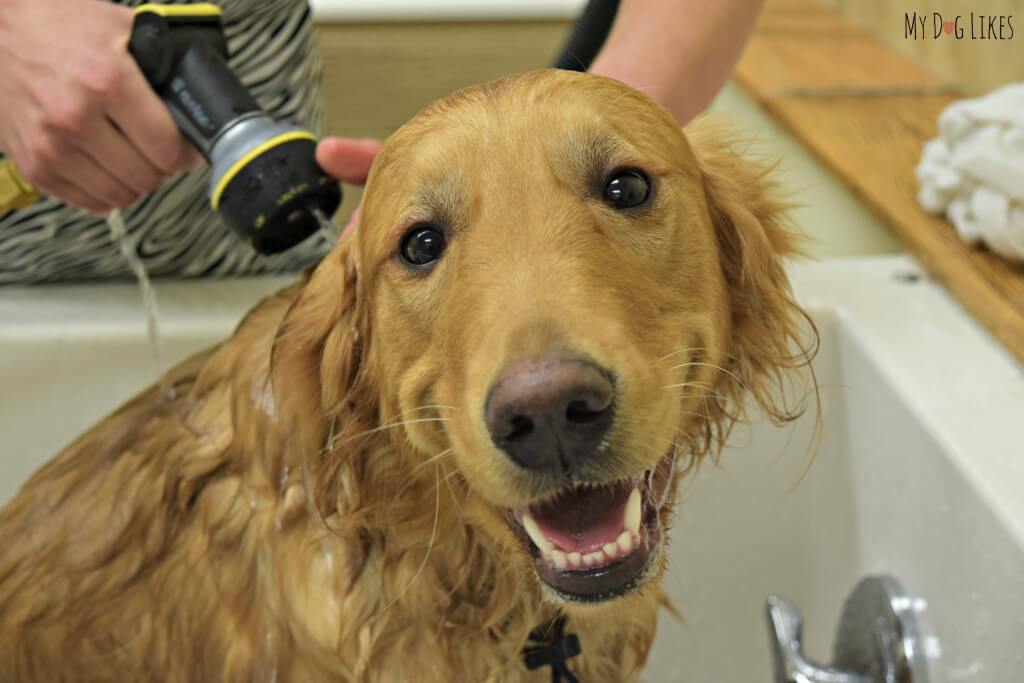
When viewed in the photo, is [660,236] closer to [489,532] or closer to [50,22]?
[489,532]

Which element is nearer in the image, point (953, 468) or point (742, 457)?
point (953, 468)

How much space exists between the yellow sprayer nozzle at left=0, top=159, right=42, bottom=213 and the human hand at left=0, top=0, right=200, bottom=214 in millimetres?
80

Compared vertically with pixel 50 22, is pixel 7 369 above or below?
below

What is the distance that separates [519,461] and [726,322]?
331 millimetres

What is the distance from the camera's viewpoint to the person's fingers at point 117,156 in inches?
49.1

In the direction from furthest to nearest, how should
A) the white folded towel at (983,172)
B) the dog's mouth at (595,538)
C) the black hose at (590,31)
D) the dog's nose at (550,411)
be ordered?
the white folded towel at (983,172), the black hose at (590,31), the dog's mouth at (595,538), the dog's nose at (550,411)

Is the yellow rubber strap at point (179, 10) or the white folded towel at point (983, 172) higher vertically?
the yellow rubber strap at point (179, 10)

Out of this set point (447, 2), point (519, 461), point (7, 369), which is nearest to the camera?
point (519, 461)

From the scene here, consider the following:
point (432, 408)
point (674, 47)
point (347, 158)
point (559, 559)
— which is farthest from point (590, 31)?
point (559, 559)

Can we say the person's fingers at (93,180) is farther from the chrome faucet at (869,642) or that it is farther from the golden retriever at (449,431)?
the chrome faucet at (869,642)

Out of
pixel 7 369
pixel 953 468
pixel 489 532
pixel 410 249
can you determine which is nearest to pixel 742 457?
pixel 953 468

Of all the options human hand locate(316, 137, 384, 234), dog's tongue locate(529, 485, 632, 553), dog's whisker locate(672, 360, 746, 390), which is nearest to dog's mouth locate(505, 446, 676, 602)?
dog's tongue locate(529, 485, 632, 553)

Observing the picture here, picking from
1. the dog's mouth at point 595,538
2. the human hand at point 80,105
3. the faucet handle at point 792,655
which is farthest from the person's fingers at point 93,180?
the faucet handle at point 792,655

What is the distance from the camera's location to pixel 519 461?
945 mm
